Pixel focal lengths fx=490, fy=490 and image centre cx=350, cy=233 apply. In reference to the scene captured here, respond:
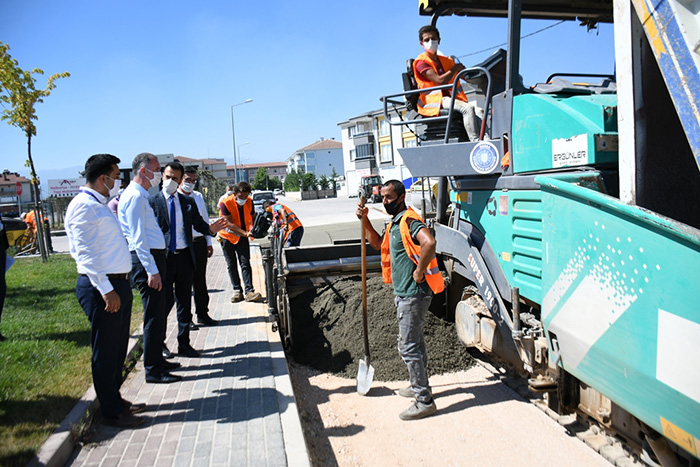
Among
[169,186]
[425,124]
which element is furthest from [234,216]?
[425,124]

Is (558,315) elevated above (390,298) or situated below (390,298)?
above

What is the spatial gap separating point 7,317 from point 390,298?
206 inches

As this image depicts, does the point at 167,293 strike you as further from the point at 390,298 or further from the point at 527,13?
the point at 527,13

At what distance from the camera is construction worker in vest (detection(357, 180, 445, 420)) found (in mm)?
4168

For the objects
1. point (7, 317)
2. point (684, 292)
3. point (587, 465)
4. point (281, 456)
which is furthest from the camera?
point (7, 317)

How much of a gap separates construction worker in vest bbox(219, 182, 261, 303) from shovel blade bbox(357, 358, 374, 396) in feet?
11.0

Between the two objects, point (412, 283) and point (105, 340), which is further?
point (412, 283)

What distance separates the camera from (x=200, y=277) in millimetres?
6301

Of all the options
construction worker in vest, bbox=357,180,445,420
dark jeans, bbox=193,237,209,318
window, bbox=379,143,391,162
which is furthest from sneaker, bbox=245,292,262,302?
window, bbox=379,143,391,162

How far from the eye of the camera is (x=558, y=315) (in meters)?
3.23

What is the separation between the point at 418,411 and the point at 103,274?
281cm

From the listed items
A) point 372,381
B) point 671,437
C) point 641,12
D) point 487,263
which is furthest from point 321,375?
point 641,12

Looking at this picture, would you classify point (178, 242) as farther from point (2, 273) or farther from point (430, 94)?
point (430, 94)

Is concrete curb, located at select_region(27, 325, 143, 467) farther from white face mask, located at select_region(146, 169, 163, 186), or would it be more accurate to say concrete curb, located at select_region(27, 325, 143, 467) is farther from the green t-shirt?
the green t-shirt
